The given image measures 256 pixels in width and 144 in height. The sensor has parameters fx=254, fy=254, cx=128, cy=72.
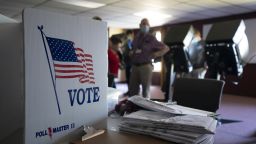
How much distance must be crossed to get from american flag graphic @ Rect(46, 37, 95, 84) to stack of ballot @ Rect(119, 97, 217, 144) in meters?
0.19

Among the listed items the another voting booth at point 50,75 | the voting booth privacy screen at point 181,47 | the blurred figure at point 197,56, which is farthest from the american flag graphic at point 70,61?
the blurred figure at point 197,56

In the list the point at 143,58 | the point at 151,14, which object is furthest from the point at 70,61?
the point at 151,14

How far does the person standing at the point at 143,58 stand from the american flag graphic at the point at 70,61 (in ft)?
7.65

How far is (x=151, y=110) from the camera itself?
0.89 m

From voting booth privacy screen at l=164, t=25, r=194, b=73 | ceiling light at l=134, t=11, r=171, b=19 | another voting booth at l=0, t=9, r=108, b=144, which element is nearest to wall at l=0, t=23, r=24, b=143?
another voting booth at l=0, t=9, r=108, b=144

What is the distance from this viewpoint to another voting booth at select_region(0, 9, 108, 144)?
616 mm

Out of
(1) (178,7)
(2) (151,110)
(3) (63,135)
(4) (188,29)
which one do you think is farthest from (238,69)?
(3) (63,135)

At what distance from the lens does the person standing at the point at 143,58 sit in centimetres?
313

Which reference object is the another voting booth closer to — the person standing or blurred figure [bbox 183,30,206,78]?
the person standing

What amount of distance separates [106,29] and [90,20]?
2.8 inches

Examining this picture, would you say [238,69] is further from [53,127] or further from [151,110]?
[53,127]

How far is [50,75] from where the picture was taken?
25.9 inches

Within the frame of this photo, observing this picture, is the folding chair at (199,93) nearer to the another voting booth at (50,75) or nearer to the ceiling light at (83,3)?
the another voting booth at (50,75)

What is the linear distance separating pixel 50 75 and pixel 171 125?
37 cm
